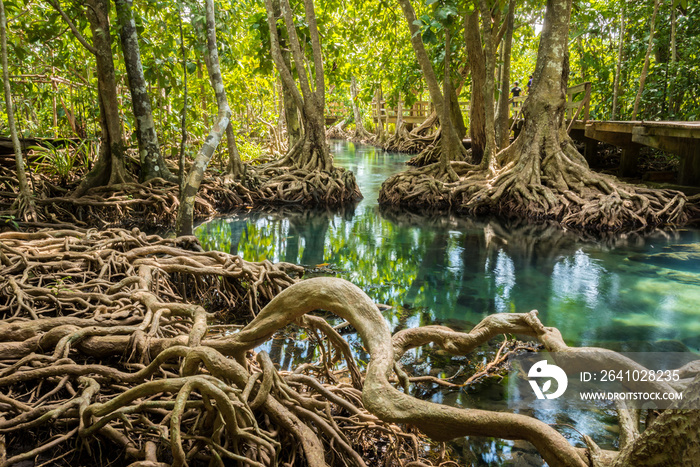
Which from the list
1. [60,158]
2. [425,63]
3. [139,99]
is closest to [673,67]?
[425,63]

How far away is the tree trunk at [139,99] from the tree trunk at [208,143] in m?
2.14

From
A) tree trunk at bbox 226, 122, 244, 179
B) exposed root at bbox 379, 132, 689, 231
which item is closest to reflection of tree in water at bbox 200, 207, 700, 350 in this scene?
exposed root at bbox 379, 132, 689, 231

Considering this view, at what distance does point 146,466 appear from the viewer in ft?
5.54

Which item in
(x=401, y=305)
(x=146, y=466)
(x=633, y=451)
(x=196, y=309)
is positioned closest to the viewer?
(x=633, y=451)

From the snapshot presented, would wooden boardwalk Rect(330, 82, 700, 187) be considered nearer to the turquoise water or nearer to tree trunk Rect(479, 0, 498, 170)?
tree trunk Rect(479, 0, 498, 170)

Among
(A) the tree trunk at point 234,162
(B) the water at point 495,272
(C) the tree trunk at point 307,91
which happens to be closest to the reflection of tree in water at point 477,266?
(B) the water at point 495,272

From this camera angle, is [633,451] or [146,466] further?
[146,466]

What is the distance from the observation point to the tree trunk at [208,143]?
16.9ft

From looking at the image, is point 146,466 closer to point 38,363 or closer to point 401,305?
point 38,363

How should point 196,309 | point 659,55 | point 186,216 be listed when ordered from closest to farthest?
point 196,309
point 186,216
point 659,55

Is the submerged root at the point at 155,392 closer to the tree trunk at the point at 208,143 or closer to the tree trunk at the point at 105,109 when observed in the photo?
the tree trunk at the point at 208,143

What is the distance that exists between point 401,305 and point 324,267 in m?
1.47

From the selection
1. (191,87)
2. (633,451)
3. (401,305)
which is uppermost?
(191,87)

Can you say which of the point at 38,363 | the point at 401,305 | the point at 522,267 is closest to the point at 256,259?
the point at 401,305
